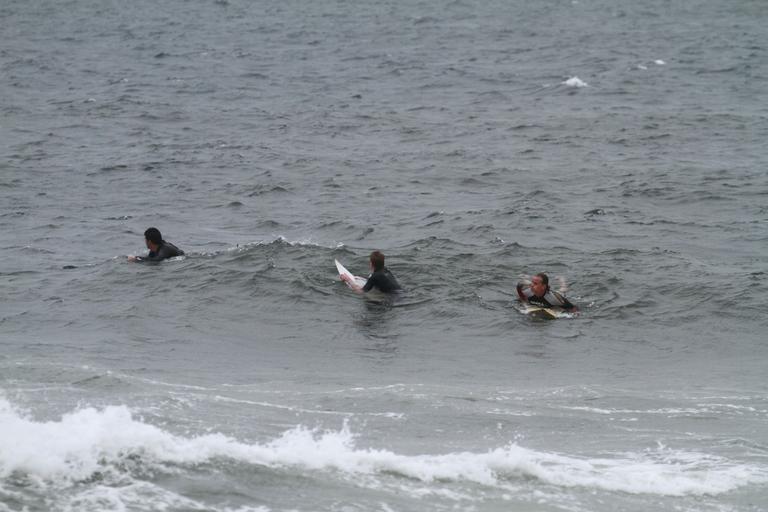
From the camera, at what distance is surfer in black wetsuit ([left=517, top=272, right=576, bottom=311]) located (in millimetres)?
15727

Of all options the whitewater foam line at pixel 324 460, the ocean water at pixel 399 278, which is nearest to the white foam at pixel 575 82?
the ocean water at pixel 399 278

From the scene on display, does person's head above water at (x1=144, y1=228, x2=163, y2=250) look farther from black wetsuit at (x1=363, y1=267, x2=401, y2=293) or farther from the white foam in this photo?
the white foam

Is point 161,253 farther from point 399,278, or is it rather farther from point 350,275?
point 399,278

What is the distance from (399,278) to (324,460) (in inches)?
334

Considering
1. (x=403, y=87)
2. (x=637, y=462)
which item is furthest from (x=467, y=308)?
(x=403, y=87)

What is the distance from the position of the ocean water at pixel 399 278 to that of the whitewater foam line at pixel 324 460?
0.11 ft

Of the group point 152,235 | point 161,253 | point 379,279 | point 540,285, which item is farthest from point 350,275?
point 152,235

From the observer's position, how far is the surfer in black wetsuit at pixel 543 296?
15727 millimetres

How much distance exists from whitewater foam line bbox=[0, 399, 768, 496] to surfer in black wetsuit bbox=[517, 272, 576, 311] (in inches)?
226

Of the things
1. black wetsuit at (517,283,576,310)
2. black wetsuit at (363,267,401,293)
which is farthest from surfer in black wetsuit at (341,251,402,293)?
black wetsuit at (517,283,576,310)

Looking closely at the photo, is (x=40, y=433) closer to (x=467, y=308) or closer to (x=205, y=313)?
(x=205, y=313)

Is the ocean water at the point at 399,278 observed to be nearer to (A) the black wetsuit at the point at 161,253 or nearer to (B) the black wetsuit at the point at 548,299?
(A) the black wetsuit at the point at 161,253

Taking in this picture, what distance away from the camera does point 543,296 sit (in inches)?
623

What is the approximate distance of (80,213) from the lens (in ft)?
76.7
